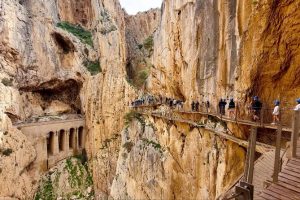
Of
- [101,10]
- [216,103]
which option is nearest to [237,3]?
[216,103]

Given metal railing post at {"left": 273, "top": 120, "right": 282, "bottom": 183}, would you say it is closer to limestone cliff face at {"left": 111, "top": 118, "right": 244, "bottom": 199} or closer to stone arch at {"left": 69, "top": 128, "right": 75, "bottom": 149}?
limestone cliff face at {"left": 111, "top": 118, "right": 244, "bottom": 199}

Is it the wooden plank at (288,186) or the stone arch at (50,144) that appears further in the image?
the stone arch at (50,144)

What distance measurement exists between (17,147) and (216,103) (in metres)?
25.0

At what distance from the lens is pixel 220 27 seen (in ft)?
44.0

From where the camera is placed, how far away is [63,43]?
4231 centimetres

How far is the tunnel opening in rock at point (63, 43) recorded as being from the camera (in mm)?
40969

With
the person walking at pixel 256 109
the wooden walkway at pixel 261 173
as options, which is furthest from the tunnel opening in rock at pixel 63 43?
the wooden walkway at pixel 261 173

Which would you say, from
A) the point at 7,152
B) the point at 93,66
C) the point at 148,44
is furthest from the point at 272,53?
the point at 148,44

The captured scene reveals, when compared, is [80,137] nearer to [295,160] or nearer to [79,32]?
[79,32]

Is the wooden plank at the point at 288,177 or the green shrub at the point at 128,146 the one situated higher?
the wooden plank at the point at 288,177

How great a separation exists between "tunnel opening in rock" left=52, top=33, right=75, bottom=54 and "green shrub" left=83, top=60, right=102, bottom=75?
3462 millimetres

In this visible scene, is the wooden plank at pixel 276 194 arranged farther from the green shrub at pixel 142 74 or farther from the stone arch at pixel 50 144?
the green shrub at pixel 142 74

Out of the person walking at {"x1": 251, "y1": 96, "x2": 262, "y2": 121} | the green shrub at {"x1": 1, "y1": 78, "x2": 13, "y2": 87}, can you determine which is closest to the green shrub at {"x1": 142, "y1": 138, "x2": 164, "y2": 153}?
the person walking at {"x1": 251, "y1": 96, "x2": 262, "y2": 121}

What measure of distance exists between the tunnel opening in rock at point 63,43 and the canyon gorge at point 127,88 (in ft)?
0.73
